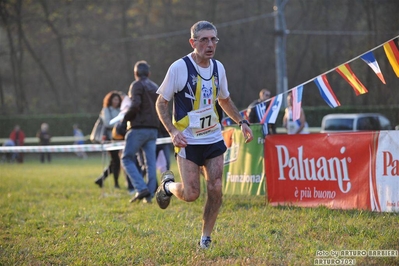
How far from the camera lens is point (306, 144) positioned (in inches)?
338

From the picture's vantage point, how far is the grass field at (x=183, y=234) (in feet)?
18.8

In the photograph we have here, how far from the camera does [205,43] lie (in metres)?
5.82

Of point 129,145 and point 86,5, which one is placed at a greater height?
point 86,5

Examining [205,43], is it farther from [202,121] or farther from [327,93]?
[327,93]

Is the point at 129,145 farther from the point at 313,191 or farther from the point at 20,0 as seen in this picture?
the point at 20,0

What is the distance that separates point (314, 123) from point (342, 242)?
88.1 feet

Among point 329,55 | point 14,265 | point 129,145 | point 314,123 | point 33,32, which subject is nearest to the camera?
point 14,265

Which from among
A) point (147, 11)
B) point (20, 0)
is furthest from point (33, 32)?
point (147, 11)

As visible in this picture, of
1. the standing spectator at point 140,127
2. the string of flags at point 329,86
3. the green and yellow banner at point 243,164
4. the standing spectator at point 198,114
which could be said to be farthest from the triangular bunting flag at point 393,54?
the standing spectator at point 140,127

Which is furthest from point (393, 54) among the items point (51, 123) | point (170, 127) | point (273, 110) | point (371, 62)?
point (51, 123)

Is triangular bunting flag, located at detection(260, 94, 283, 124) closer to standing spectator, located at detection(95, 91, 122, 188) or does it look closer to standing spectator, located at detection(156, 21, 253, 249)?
standing spectator, located at detection(156, 21, 253, 249)

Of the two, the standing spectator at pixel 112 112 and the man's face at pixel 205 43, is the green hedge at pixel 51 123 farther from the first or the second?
the man's face at pixel 205 43

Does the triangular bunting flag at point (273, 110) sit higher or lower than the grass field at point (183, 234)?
higher

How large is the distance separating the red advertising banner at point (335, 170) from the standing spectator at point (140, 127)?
2.09m
